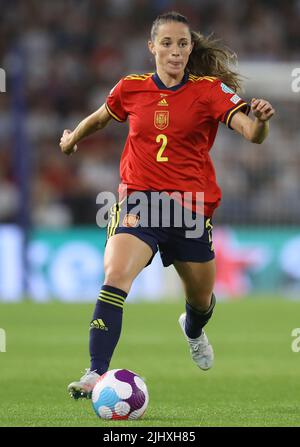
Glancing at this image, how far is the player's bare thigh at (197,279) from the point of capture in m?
7.11

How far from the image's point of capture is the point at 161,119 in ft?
22.4

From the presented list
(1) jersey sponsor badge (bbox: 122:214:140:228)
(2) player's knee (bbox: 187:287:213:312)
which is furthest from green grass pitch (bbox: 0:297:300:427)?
(1) jersey sponsor badge (bbox: 122:214:140:228)

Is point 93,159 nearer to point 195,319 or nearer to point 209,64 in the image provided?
point 195,319

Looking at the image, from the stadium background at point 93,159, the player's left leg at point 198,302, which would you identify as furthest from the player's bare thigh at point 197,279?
the stadium background at point 93,159

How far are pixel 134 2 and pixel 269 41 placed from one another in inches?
105

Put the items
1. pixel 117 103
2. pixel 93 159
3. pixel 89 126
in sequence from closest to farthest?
1. pixel 117 103
2. pixel 89 126
3. pixel 93 159

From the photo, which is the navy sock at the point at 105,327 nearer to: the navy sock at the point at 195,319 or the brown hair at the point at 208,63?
the navy sock at the point at 195,319

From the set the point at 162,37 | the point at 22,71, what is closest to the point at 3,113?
the point at 22,71

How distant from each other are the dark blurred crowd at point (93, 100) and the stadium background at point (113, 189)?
23mm

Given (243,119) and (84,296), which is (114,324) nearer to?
(243,119)

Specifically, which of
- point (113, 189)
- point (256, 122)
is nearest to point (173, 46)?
point (256, 122)

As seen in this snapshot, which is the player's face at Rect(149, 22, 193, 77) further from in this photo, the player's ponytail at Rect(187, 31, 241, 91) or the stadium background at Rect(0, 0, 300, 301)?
the stadium background at Rect(0, 0, 300, 301)

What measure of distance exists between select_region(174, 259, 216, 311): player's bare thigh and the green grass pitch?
635mm

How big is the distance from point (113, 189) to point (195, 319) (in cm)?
1005
